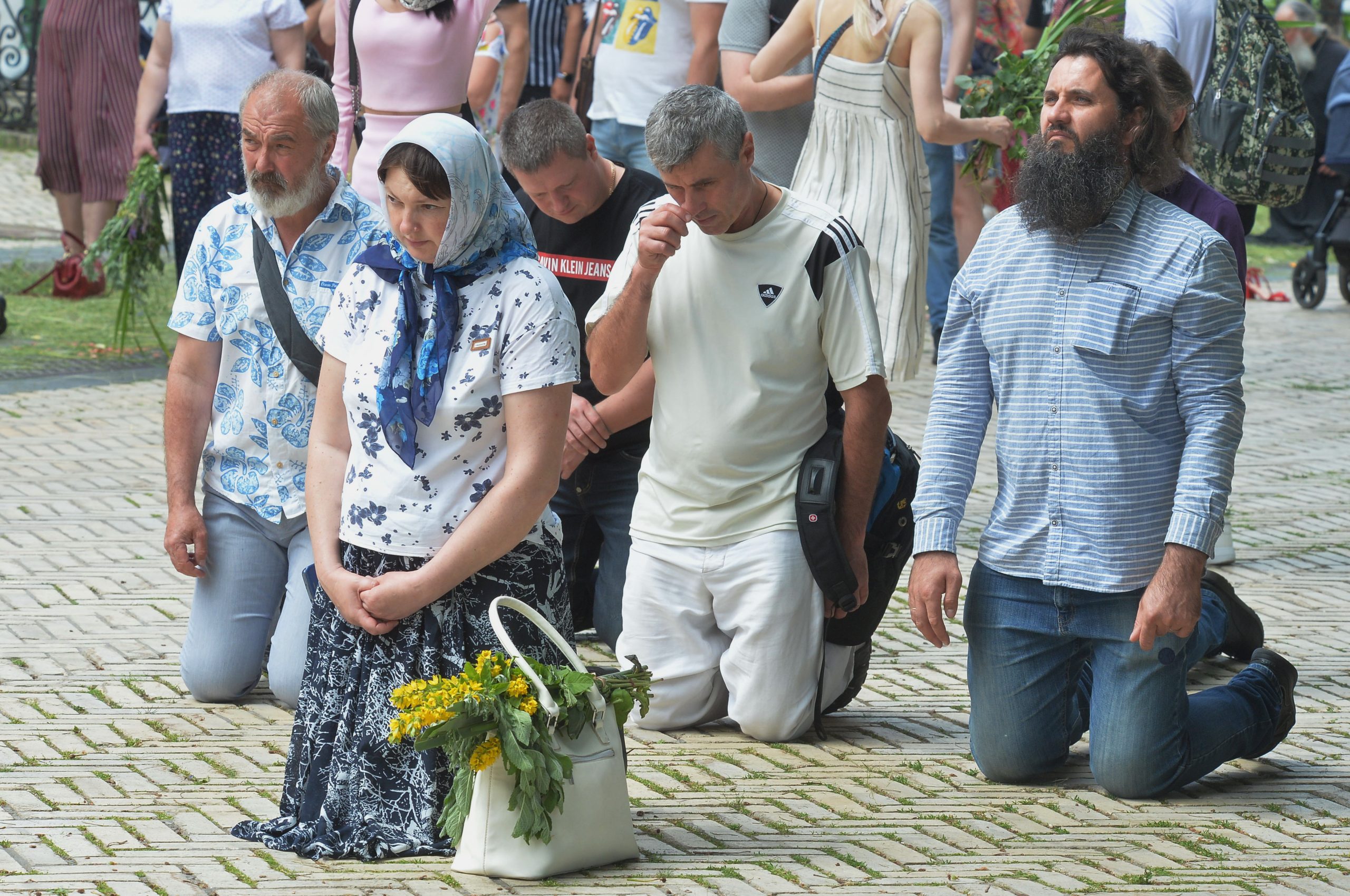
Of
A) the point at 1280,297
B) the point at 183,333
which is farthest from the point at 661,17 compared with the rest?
the point at 1280,297

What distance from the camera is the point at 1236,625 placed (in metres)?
5.09

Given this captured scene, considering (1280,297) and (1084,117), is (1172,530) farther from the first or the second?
(1280,297)

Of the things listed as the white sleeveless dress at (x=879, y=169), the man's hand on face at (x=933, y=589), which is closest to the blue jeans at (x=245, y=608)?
the man's hand on face at (x=933, y=589)

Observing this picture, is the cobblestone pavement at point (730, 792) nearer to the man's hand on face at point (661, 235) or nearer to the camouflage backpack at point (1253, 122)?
the man's hand on face at point (661, 235)

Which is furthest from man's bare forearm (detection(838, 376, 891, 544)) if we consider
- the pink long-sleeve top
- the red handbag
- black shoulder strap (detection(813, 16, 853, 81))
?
the red handbag

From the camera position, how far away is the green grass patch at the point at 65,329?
9789 millimetres

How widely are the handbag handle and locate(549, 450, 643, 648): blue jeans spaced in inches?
67.5

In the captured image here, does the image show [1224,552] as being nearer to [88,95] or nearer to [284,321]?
[284,321]

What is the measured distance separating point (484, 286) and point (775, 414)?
1062mm

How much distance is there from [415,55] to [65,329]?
16.0ft

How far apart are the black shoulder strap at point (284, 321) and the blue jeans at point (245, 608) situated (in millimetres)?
463

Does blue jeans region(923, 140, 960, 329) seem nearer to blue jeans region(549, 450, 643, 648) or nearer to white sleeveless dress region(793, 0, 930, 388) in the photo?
white sleeveless dress region(793, 0, 930, 388)

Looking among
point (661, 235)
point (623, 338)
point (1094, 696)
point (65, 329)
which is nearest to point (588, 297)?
point (623, 338)

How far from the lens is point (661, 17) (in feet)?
26.7
